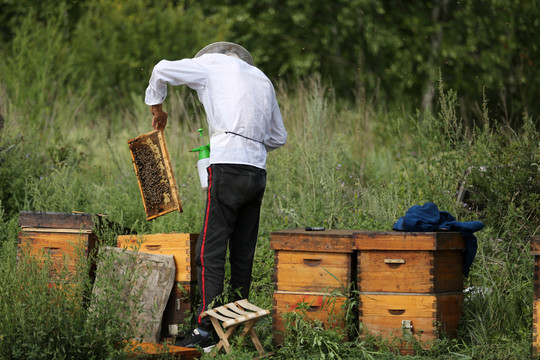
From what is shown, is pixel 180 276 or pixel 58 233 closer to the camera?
pixel 180 276

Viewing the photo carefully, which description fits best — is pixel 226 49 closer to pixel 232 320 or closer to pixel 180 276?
pixel 180 276

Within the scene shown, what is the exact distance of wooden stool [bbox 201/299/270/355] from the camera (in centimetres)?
451

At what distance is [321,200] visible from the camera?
23.2ft

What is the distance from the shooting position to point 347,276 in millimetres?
4816

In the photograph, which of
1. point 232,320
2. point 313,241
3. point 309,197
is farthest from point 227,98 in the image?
point 309,197

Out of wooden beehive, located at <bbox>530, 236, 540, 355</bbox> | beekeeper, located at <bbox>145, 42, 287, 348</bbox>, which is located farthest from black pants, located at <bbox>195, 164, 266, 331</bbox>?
wooden beehive, located at <bbox>530, 236, 540, 355</bbox>

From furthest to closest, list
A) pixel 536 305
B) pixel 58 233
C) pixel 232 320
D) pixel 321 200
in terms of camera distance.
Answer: pixel 321 200 < pixel 58 233 < pixel 232 320 < pixel 536 305

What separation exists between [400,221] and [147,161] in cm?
195

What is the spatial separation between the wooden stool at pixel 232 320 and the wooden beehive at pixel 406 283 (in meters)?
0.72

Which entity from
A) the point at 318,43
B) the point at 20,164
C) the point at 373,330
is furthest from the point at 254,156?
the point at 318,43

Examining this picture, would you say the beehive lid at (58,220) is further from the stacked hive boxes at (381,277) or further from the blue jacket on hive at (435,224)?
the blue jacket on hive at (435,224)

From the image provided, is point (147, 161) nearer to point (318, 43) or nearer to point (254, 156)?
point (254, 156)

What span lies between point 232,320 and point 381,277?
1.05m

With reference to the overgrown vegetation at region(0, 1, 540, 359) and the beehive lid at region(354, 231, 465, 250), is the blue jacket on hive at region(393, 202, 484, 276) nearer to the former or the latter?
the beehive lid at region(354, 231, 465, 250)
